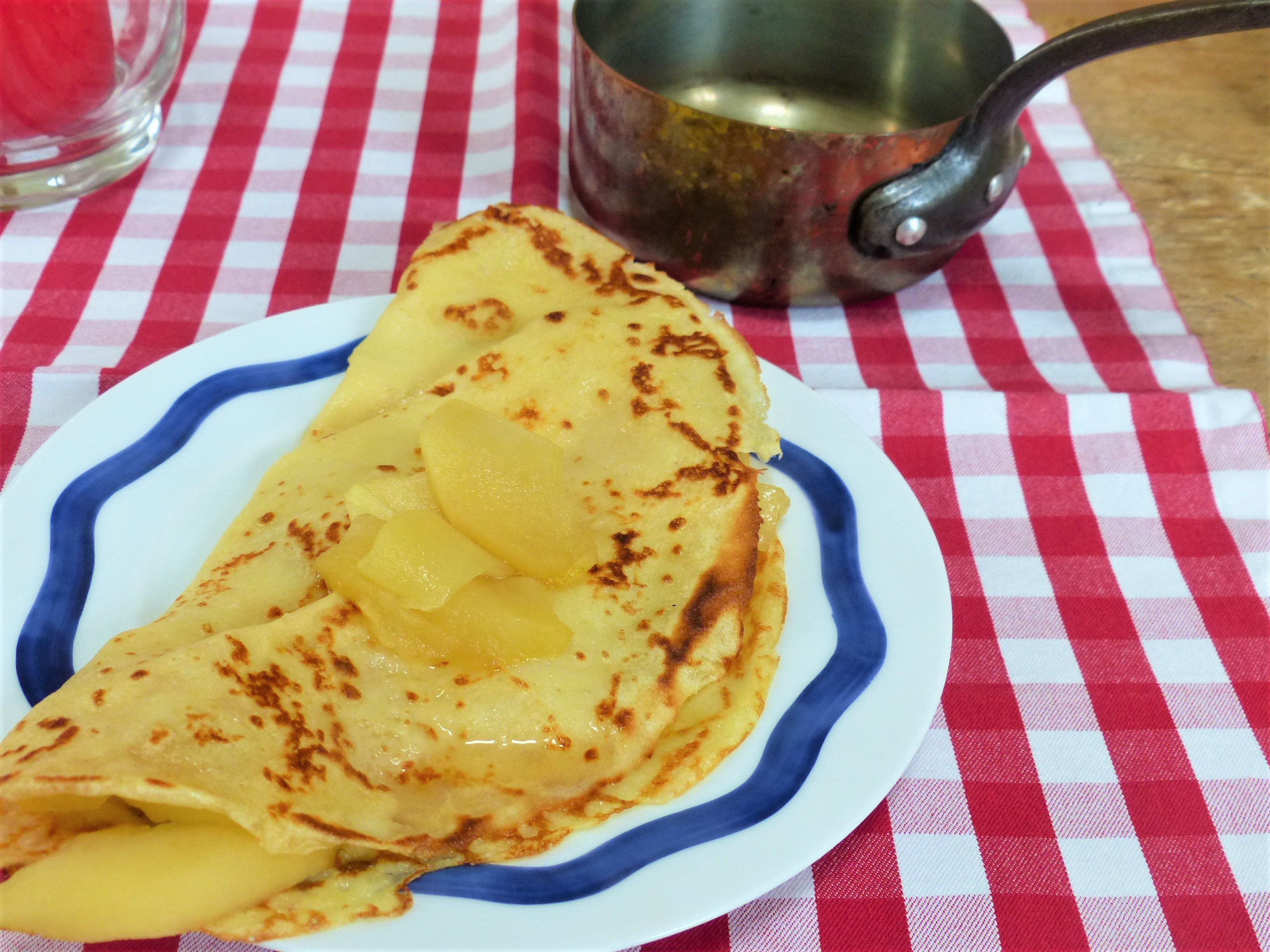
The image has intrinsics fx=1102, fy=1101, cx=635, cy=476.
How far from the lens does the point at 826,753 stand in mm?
1424

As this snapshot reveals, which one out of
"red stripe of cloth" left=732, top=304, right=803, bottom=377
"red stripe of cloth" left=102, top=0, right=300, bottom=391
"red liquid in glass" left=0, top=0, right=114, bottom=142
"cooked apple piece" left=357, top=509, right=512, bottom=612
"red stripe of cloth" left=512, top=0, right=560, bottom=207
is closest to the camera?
"cooked apple piece" left=357, top=509, right=512, bottom=612

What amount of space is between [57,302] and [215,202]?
0.47 m

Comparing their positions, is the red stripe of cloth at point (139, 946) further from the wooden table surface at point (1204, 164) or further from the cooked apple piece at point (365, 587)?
the wooden table surface at point (1204, 164)

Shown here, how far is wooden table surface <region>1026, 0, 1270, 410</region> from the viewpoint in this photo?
8.75ft

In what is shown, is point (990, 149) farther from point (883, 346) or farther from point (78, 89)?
point (78, 89)

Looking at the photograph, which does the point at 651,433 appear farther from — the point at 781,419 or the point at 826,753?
the point at 826,753

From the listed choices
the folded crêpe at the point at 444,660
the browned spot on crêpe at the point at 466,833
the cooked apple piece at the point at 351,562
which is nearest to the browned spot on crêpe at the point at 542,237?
the folded crêpe at the point at 444,660

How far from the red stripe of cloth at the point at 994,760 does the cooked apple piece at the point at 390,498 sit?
2.88 feet

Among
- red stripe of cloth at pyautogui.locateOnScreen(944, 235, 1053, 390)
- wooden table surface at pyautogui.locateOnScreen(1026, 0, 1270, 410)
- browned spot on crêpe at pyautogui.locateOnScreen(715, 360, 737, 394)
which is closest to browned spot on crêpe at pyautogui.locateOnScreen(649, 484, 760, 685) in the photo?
browned spot on crêpe at pyautogui.locateOnScreen(715, 360, 737, 394)

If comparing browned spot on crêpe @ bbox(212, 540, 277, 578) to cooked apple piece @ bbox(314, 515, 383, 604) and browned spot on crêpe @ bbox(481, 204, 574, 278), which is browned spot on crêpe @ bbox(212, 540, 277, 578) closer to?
cooked apple piece @ bbox(314, 515, 383, 604)

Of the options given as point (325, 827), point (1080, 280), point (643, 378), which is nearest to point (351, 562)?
point (325, 827)

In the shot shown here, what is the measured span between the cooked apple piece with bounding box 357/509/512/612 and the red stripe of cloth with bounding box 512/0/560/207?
1.42m

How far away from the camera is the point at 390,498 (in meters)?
1.56

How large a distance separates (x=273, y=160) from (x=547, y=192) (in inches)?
27.9
